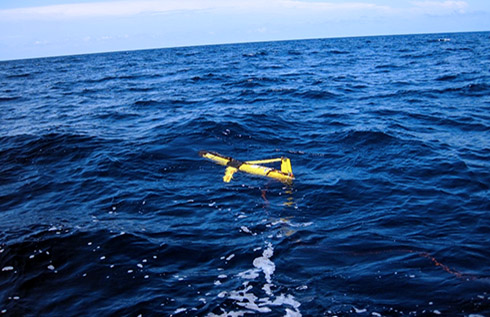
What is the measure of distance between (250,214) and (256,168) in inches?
111

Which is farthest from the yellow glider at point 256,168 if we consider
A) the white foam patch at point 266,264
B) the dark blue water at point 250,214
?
the white foam patch at point 266,264

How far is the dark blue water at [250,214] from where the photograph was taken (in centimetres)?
683

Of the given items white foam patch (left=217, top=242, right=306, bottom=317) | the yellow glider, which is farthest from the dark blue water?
the yellow glider

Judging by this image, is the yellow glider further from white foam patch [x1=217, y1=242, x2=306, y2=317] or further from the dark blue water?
white foam patch [x1=217, y1=242, x2=306, y2=317]

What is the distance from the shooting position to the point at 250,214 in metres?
10.1

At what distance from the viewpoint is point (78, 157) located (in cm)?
1527

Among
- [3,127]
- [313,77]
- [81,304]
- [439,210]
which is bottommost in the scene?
[81,304]

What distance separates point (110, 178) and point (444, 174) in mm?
11725

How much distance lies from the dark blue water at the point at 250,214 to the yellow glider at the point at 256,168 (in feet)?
1.07

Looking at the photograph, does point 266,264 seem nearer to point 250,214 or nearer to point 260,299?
point 260,299

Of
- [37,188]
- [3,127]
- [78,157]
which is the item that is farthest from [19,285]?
[3,127]

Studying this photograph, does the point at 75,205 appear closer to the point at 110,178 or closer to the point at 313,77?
the point at 110,178

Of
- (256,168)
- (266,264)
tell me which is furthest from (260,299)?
(256,168)

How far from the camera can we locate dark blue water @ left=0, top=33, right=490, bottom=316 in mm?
6832
